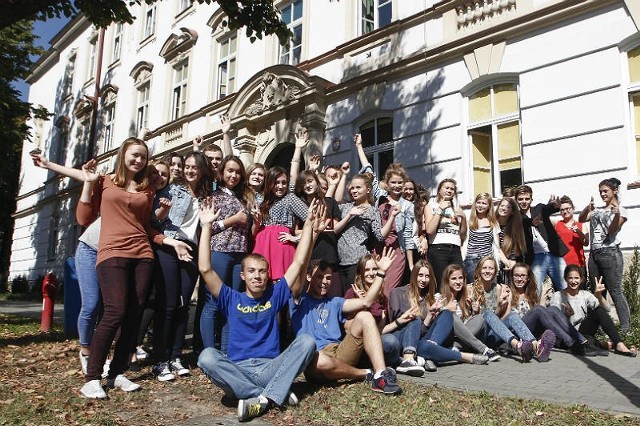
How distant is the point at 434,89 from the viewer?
Result: 32.6 feet

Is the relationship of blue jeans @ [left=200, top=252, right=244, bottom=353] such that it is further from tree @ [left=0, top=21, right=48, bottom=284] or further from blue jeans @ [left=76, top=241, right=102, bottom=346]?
tree @ [left=0, top=21, right=48, bottom=284]

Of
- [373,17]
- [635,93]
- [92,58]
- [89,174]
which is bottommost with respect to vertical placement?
[89,174]

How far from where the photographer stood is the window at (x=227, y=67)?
51.1 feet

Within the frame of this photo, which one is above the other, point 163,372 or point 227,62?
point 227,62

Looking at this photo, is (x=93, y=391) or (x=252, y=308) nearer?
(x=93, y=391)

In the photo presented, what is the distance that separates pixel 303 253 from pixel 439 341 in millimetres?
1804

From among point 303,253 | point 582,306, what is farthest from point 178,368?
point 582,306

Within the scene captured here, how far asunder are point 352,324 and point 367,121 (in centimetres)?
766

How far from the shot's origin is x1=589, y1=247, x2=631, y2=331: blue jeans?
21.0ft

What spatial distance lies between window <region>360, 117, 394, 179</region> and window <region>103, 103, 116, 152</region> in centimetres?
1423

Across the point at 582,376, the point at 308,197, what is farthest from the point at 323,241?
the point at 582,376

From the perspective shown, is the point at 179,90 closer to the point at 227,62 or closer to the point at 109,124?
the point at 227,62

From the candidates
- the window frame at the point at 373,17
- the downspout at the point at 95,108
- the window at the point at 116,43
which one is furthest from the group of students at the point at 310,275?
the window at the point at 116,43

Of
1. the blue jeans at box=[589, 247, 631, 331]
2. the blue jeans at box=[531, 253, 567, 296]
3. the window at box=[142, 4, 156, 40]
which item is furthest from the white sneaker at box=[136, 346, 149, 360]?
the window at box=[142, 4, 156, 40]
